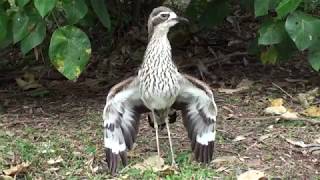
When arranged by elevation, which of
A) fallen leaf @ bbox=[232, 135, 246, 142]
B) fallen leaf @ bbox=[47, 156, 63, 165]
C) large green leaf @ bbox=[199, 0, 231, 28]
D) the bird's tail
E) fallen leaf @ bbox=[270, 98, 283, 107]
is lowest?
fallen leaf @ bbox=[232, 135, 246, 142]

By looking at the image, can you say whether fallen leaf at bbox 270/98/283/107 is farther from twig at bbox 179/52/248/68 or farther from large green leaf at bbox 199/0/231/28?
twig at bbox 179/52/248/68

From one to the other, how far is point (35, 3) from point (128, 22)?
2.73m

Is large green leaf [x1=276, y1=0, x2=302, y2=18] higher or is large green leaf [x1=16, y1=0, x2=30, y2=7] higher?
large green leaf [x1=16, y1=0, x2=30, y2=7]

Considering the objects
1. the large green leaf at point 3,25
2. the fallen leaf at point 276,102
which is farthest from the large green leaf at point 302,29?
the large green leaf at point 3,25

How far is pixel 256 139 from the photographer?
5.98 metres

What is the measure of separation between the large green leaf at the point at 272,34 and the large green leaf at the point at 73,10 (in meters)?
1.50

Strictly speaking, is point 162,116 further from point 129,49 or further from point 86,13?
point 129,49

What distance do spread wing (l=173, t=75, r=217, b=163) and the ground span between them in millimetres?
113

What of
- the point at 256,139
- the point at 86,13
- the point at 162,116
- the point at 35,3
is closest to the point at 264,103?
the point at 256,139

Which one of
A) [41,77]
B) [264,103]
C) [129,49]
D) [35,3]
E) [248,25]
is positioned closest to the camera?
[35,3]

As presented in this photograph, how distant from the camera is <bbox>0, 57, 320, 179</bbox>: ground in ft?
17.8

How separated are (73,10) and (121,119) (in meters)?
0.92

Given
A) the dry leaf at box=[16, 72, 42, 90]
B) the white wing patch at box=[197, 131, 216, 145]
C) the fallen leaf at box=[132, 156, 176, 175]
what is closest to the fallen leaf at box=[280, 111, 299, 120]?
the white wing patch at box=[197, 131, 216, 145]

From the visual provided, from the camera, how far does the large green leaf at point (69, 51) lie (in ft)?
19.0
